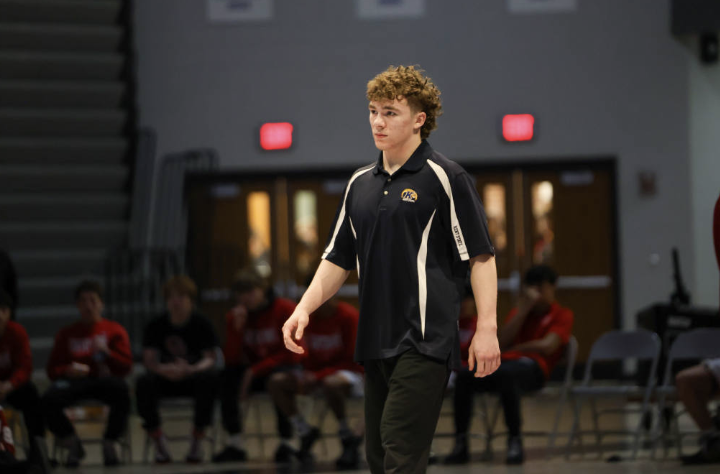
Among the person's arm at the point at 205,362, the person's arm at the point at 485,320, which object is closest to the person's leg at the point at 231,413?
the person's arm at the point at 205,362

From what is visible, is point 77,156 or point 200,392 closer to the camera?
point 200,392

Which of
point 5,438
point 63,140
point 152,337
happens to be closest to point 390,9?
point 63,140

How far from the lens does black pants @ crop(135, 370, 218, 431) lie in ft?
19.1

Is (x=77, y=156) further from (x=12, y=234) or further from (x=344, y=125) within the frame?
(x=344, y=125)

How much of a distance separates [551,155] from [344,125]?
6.83ft

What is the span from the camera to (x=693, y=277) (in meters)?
9.29

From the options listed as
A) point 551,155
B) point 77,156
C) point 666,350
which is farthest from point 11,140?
point 666,350

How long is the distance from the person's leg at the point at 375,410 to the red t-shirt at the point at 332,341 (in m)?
3.28

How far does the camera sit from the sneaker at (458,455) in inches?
214

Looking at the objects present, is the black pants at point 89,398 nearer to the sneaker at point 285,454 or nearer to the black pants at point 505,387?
the sneaker at point 285,454

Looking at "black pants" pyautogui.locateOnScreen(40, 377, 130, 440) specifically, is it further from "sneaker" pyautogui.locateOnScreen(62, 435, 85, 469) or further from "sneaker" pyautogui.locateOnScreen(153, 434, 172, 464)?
"sneaker" pyautogui.locateOnScreen(153, 434, 172, 464)

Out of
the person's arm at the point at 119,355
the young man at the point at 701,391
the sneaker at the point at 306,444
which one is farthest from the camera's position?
the person's arm at the point at 119,355

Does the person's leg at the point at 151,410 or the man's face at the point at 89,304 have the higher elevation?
the man's face at the point at 89,304

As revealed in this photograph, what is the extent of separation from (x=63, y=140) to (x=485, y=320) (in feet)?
22.7
